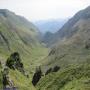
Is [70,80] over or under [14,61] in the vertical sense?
under

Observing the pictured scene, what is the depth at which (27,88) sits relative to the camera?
14262cm

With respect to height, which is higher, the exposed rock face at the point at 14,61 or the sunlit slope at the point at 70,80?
the exposed rock face at the point at 14,61

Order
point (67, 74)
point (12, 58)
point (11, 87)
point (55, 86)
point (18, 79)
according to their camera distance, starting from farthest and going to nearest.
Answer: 1. point (12, 58)
2. point (67, 74)
3. point (55, 86)
4. point (18, 79)
5. point (11, 87)

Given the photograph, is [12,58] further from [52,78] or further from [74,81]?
[74,81]

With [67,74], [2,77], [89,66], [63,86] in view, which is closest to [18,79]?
[2,77]

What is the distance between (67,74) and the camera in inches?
6998

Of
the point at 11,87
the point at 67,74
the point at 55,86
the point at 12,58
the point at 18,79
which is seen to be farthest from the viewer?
the point at 12,58

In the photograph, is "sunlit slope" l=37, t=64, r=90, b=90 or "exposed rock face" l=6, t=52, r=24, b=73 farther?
"exposed rock face" l=6, t=52, r=24, b=73

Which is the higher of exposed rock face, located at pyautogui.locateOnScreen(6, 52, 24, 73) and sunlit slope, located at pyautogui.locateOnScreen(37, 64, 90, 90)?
exposed rock face, located at pyautogui.locateOnScreen(6, 52, 24, 73)

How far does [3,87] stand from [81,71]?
53291 millimetres

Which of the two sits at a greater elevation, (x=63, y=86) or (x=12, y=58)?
(x=12, y=58)

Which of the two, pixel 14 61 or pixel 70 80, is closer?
pixel 70 80

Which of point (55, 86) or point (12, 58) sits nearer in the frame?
point (55, 86)

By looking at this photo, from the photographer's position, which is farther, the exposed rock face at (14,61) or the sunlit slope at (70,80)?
the exposed rock face at (14,61)
